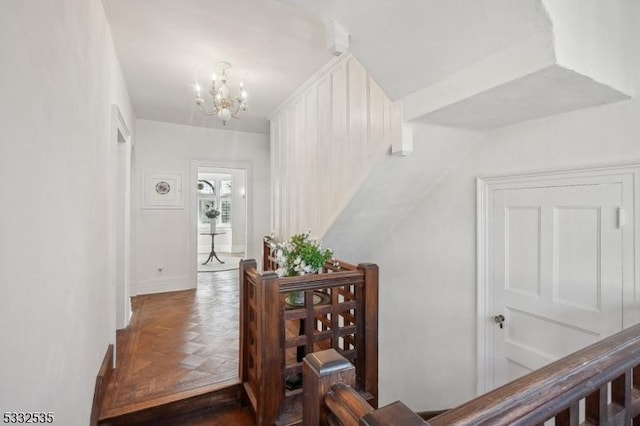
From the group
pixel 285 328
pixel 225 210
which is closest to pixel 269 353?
pixel 285 328

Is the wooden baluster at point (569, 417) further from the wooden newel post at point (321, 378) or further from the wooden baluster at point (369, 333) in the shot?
the wooden baluster at point (369, 333)

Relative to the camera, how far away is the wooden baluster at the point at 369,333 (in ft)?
7.03

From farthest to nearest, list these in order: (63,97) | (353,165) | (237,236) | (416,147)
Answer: (237,236)
(353,165)
(416,147)
(63,97)

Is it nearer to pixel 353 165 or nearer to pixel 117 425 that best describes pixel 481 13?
pixel 353 165

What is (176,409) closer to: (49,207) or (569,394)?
(49,207)

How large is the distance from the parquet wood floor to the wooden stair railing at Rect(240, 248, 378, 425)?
1.24ft

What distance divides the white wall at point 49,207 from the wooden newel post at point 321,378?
2.56 ft

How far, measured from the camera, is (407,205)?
3.08 metres

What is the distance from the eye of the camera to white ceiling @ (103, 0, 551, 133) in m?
1.46

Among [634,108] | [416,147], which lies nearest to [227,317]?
[416,147]

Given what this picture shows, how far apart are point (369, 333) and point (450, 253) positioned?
1.11 metres

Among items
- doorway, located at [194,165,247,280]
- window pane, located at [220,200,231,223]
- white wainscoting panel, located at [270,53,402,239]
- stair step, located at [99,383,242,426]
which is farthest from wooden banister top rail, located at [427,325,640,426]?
window pane, located at [220,200,231,223]

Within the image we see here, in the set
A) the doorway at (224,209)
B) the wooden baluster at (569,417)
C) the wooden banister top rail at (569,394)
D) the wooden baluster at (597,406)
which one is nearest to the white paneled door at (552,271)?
the wooden banister top rail at (569,394)

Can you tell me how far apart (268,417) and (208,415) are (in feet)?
1.93
